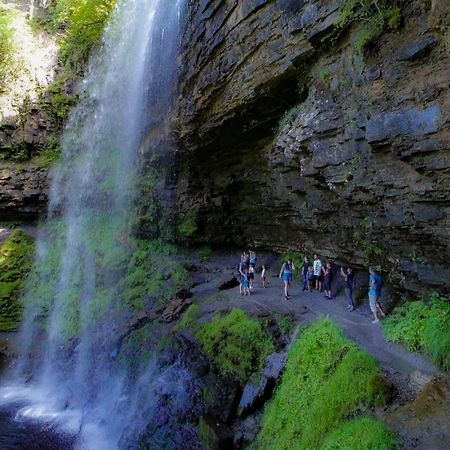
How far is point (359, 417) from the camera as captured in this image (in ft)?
20.7

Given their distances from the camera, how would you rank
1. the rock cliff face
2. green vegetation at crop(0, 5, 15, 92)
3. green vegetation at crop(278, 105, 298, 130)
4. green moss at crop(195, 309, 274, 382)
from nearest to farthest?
the rock cliff face → green moss at crop(195, 309, 274, 382) → green vegetation at crop(278, 105, 298, 130) → green vegetation at crop(0, 5, 15, 92)

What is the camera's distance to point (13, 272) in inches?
797

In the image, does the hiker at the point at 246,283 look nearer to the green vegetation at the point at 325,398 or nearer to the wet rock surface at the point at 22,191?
the green vegetation at the point at 325,398

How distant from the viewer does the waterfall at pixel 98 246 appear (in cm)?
1247

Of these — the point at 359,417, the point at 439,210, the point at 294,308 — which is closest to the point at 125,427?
the point at 294,308

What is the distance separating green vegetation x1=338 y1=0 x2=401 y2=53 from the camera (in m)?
7.61

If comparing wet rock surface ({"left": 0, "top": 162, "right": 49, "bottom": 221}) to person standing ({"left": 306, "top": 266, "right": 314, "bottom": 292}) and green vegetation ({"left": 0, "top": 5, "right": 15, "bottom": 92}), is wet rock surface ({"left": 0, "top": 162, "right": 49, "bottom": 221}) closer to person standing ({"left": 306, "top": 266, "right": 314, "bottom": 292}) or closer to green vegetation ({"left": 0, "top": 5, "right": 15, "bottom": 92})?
green vegetation ({"left": 0, "top": 5, "right": 15, "bottom": 92})

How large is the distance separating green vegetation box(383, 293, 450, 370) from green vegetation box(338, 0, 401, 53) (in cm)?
625

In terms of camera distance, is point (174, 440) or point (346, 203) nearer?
point (174, 440)

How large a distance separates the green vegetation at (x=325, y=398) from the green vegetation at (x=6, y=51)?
2507 cm

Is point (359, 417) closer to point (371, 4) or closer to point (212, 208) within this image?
point (371, 4)

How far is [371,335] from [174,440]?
565 cm

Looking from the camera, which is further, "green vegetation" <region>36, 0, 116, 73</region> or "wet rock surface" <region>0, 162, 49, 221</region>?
"green vegetation" <region>36, 0, 116, 73</region>

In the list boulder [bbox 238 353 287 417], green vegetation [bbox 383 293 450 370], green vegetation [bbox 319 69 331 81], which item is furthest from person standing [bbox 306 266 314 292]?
green vegetation [bbox 319 69 331 81]
